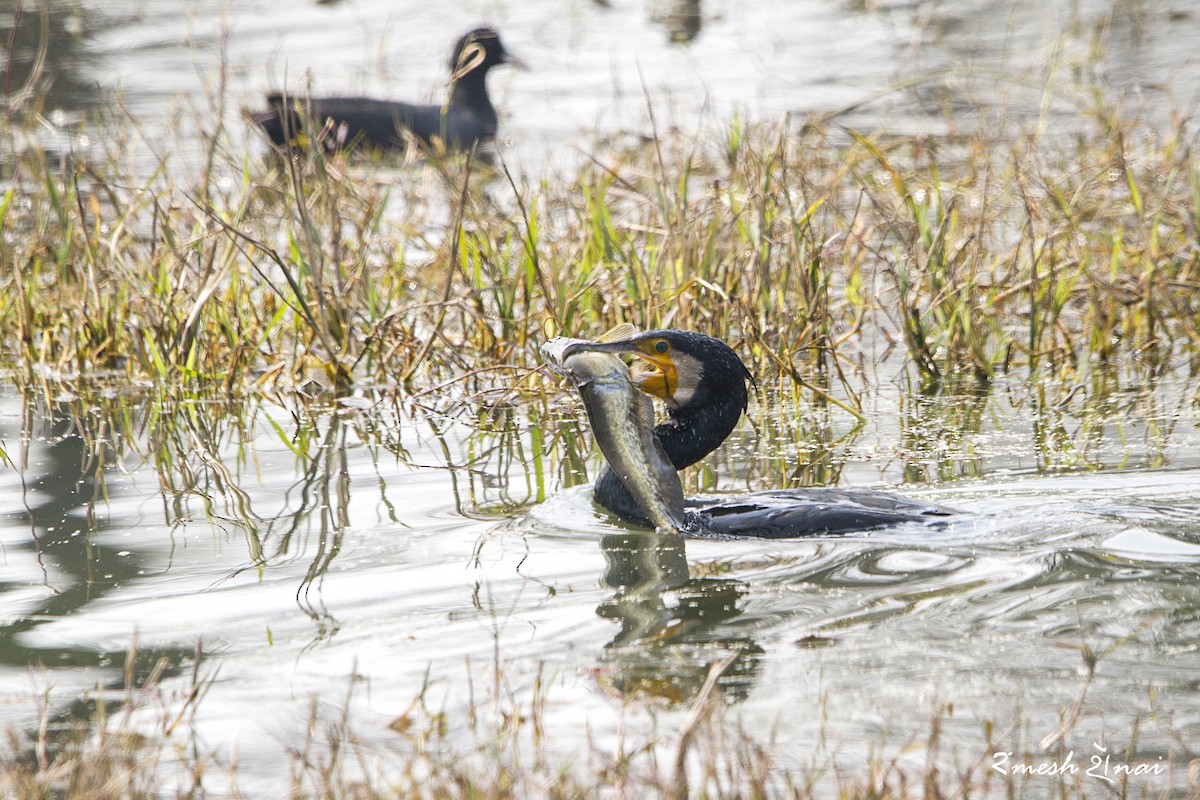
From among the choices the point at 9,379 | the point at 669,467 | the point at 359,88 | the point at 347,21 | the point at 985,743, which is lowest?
the point at 985,743

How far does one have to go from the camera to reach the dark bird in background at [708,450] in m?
4.14

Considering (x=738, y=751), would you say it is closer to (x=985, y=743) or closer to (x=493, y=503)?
(x=985, y=743)

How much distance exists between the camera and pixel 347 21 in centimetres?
1648

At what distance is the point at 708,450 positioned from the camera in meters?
4.50

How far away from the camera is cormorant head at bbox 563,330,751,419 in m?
4.32

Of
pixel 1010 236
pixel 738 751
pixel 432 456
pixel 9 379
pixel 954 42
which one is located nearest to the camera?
pixel 738 751

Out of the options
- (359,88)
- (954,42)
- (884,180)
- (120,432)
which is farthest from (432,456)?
(954,42)

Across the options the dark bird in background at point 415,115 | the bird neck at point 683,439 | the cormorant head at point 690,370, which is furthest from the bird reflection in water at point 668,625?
the dark bird in background at point 415,115

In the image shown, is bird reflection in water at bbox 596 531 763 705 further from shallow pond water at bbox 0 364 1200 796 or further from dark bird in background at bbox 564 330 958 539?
dark bird in background at bbox 564 330 958 539

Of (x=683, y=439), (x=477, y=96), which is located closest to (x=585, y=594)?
(x=683, y=439)

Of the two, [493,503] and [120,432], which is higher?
[120,432]

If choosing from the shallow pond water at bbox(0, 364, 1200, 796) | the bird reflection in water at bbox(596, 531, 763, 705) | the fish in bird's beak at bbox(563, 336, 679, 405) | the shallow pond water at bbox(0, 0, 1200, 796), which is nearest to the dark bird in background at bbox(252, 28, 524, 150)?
the shallow pond water at bbox(0, 0, 1200, 796)

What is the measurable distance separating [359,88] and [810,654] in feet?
36.6

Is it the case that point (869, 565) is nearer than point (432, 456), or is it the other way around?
point (869, 565)
